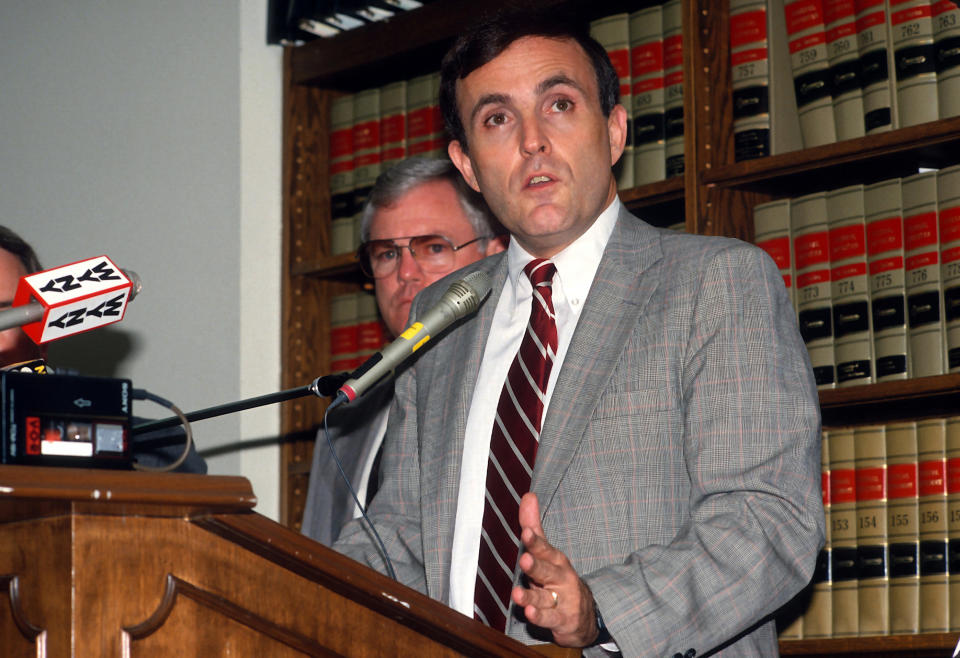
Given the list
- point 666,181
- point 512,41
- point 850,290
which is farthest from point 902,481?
point 512,41

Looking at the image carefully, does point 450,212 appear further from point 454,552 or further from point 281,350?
point 454,552

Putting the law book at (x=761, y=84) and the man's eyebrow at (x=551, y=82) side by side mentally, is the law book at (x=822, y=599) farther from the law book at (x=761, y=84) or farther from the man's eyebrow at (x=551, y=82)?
the man's eyebrow at (x=551, y=82)

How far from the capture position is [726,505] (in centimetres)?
146

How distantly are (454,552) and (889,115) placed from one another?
1.31 meters

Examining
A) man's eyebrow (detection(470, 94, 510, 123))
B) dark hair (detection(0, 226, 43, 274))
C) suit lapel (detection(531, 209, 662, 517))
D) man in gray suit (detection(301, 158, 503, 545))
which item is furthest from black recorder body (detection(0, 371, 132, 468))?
man in gray suit (detection(301, 158, 503, 545))

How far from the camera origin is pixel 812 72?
2508 mm

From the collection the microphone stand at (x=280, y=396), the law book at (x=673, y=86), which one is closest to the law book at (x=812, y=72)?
the law book at (x=673, y=86)

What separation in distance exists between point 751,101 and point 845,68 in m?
0.20

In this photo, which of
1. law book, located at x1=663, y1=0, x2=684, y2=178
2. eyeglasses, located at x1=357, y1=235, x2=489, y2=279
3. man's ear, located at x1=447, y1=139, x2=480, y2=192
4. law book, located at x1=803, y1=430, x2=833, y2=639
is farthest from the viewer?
eyeglasses, located at x1=357, y1=235, x2=489, y2=279

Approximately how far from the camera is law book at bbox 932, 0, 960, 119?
90.6 inches

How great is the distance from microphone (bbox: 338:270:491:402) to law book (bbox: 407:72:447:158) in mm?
1349

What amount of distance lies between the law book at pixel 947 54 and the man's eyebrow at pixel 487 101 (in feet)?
3.00

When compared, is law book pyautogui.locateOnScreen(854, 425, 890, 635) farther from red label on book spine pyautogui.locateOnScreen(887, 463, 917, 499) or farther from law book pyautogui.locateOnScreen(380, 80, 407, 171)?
law book pyautogui.locateOnScreen(380, 80, 407, 171)

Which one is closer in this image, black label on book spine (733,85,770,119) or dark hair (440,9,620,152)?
dark hair (440,9,620,152)
